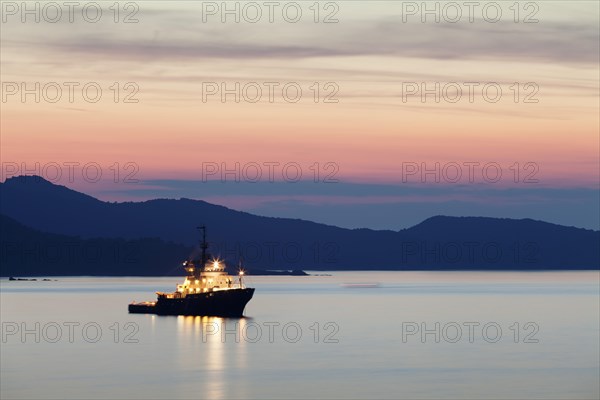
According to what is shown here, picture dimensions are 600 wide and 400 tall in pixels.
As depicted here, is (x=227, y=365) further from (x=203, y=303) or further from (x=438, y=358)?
(x=203, y=303)

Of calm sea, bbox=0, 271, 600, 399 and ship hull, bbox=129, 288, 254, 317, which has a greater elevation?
ship hull, bbox=129, 288, 254, 317

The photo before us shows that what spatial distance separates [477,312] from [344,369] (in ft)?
333

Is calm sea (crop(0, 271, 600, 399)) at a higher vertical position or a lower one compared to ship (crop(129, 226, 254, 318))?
lower

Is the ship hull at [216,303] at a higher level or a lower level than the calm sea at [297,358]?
higher

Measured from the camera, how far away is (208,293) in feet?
469

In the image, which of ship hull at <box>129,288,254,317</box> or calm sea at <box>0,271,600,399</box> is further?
ship hull at <box>129,288,254,317</box>

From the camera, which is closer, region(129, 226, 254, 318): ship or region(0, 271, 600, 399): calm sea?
region(0, 271, 600, 399): calm sea

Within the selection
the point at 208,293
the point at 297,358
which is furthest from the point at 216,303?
the point at 297,358

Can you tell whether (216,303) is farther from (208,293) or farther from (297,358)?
(297,358)

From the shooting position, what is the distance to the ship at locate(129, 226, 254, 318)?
142 meters

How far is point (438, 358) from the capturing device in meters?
98.0

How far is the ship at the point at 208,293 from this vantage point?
142 meters

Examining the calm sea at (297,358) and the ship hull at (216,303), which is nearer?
the calm sea at (297,358)

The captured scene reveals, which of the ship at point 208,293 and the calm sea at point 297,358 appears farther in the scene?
the ship at point 208,293
